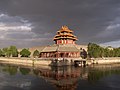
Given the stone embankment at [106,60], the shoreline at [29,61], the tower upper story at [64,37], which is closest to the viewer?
the shoreline at [29,61]

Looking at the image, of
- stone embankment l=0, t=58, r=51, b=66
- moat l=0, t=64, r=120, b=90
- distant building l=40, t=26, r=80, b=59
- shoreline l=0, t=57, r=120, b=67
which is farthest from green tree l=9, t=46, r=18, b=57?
moat l=0, t=64, r=120, b=90

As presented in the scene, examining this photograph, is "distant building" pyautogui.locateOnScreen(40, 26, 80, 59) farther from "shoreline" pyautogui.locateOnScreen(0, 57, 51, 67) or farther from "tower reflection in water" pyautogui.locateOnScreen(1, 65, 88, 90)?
"tower reflection in water" pyautogui.locateOnScreen(1, 65, 88, 90)

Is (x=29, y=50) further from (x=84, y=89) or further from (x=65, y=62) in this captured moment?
(x=84, y=89)

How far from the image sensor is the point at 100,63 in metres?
96.6

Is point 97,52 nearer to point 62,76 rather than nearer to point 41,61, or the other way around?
point 41,61

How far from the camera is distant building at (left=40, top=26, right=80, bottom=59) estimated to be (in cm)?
9084

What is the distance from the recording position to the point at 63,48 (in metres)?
92.6

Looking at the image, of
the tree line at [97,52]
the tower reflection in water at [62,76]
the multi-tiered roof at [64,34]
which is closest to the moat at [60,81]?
the tower reflection in water at [62,76]

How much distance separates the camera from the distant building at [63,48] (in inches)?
3577

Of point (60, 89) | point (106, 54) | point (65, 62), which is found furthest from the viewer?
point (106, 54)

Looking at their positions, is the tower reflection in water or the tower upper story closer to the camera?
the tower reflection in water

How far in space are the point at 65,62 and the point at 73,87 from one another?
41.1m

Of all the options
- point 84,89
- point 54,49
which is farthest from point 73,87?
point 54,49

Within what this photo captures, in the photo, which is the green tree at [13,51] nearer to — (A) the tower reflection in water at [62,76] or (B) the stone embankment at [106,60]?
(B) the stone embankment at [106,60]
